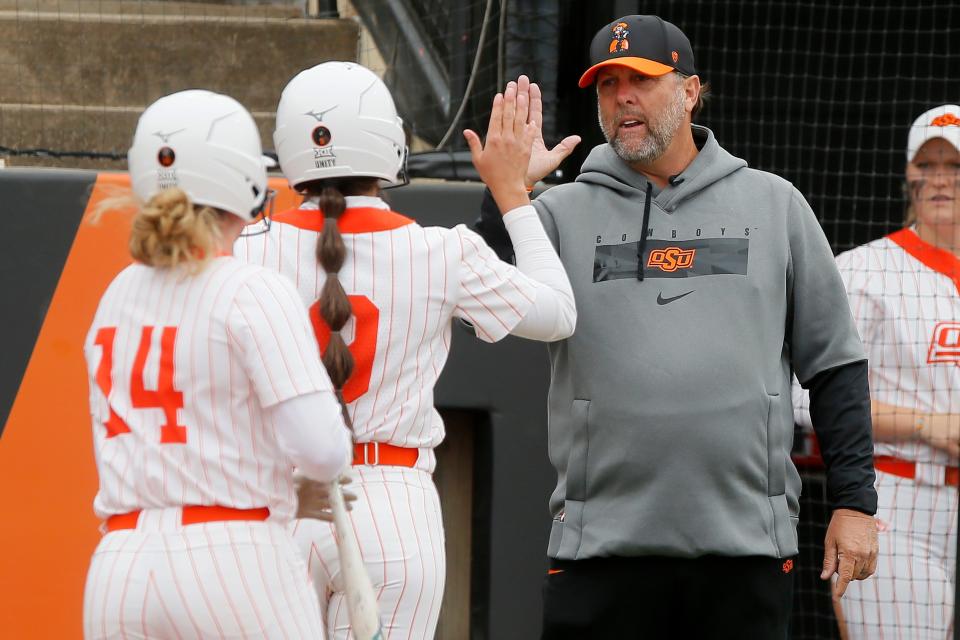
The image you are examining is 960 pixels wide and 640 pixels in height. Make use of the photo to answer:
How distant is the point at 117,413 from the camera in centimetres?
222

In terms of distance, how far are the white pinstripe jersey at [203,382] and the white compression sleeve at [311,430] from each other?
0.02 metres

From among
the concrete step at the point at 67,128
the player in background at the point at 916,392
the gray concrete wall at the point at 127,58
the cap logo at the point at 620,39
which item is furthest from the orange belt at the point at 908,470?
the concrete step at the point at 67,128

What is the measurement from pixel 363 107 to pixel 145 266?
2.05ft

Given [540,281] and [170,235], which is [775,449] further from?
[170,235]

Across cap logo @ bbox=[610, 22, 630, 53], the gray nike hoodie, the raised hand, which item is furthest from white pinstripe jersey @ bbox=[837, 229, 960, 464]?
the raised hand

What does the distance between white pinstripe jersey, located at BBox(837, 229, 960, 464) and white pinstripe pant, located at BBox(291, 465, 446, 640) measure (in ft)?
6.92

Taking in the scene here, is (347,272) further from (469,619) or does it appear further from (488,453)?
(469,619)

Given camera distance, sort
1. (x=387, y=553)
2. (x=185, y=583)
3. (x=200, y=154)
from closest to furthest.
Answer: (x=185, y=583)
(x=200, y=154)
(x=387, y=553)

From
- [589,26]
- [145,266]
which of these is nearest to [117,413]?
[145,266]

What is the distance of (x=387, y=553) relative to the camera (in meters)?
2.52

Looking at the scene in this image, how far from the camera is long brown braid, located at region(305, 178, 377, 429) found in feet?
8.15

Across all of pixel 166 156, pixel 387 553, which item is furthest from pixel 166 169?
pixel 387 553

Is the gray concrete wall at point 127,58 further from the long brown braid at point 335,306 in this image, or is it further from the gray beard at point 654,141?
the long brown braid at point 335,306

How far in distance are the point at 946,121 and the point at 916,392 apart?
0.92 metres
